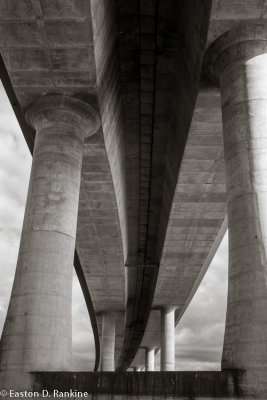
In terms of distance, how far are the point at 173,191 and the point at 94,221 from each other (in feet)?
14.5

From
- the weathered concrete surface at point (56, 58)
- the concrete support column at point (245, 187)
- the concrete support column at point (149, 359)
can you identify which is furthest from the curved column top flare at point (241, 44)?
the concrete support column at point (149, 359)

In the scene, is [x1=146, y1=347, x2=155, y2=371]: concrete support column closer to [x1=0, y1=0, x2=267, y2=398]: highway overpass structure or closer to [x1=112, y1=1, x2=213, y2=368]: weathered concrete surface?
[x1=112, y1=1, x2=213, y2=368]: weathered concrete surface

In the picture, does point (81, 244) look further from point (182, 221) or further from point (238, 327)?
point (238, 327)

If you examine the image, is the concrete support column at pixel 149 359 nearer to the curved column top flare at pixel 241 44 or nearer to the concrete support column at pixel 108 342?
the concrete support column at pixel 108 342

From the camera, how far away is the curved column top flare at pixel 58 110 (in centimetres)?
1329

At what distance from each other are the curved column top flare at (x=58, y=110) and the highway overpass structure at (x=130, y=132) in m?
0.03

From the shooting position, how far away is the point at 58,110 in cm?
1332

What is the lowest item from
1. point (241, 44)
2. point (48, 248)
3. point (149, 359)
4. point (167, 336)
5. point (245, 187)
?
point (48, 248)

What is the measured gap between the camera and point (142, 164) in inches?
809

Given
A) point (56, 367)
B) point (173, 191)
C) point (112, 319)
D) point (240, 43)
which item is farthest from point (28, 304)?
point (112, 319)

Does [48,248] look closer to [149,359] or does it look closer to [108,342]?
[108,342]

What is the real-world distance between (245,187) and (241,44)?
150 inches

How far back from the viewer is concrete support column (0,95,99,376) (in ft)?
34.2

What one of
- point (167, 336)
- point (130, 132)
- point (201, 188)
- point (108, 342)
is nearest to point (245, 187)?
point (201, 188)
